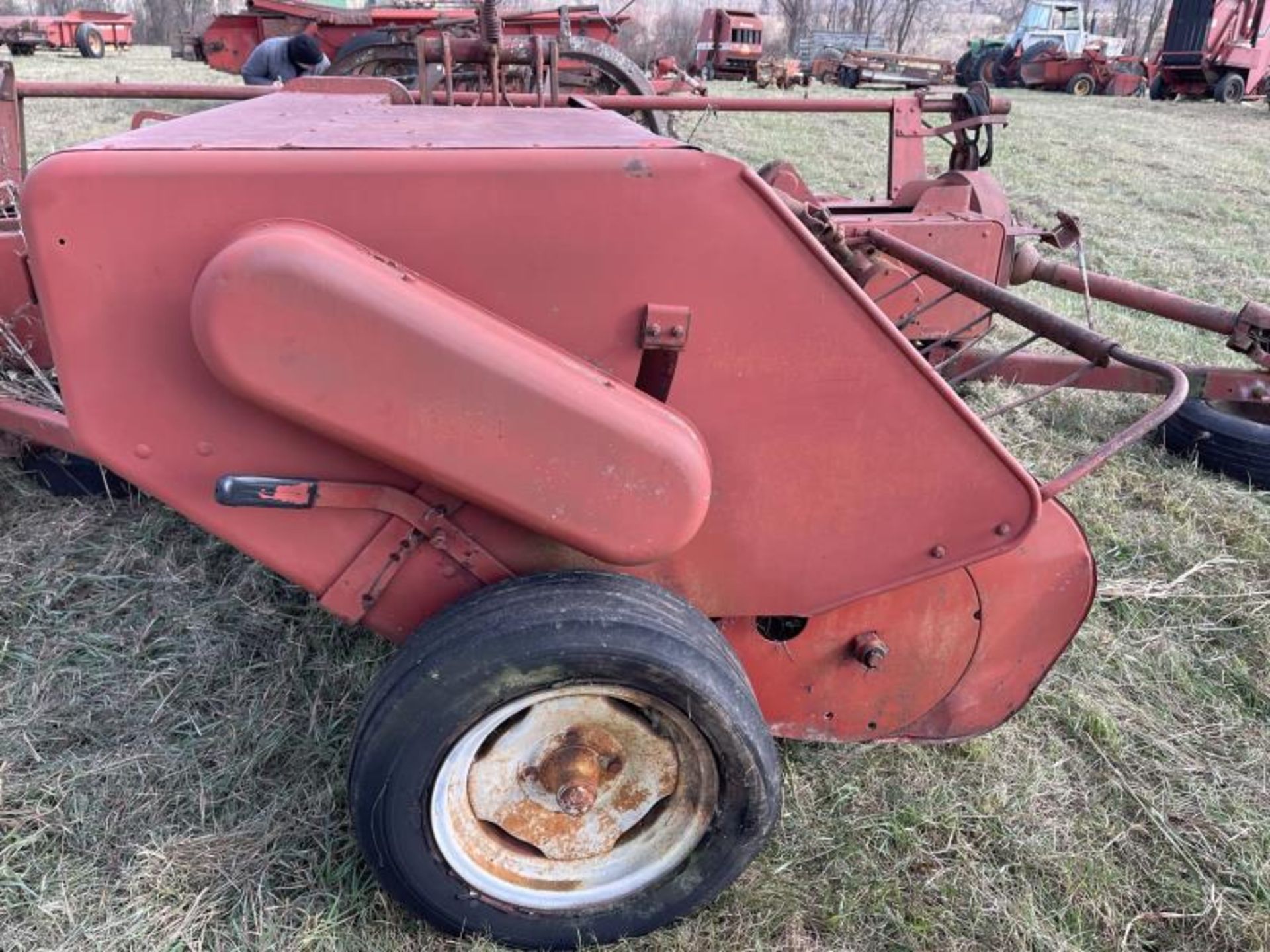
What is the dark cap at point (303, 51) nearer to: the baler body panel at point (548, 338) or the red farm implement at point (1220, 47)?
the baler body panel at point (548, 338)

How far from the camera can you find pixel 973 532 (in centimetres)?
205

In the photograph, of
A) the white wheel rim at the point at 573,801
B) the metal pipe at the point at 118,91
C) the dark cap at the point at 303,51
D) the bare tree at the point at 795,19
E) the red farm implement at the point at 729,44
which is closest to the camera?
the white wheel rim at the point at 573,801

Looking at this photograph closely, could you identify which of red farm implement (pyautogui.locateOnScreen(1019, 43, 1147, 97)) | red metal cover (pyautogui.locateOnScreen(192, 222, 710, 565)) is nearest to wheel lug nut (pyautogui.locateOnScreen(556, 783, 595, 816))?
red metal cover (pyautogui.locateOnScreen(192, 222, 710, 565))

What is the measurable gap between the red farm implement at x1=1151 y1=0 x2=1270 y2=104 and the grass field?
894 inches

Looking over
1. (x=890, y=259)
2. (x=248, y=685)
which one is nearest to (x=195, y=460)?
(x=248, y=685)

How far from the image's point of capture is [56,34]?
26531 mm

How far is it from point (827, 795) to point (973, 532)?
0.82m

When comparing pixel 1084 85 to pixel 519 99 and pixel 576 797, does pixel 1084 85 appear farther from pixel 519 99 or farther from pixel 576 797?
pixel 576 797

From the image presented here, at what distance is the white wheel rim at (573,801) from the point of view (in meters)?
1.93

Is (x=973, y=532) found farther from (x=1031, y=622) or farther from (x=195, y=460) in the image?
(x=195, y=460)

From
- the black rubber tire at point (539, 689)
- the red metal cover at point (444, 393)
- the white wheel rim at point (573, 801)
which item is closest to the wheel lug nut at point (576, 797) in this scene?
the white wheel rim at point (573, 801)

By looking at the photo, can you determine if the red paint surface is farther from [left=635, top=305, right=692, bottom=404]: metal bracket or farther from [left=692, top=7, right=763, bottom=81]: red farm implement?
[left=692, top=7, right=763, bottom=81]: red farm implement

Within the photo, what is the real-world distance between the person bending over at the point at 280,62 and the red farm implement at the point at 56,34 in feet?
71.4

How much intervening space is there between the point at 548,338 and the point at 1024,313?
111cm
